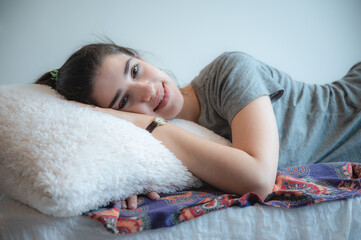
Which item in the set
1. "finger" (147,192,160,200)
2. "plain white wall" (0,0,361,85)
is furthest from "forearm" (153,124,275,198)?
"plain white wall" (0,0,361,85)

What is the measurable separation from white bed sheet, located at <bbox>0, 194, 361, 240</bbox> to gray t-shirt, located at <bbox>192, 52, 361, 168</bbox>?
0.98 ft

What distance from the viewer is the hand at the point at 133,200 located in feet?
2.00

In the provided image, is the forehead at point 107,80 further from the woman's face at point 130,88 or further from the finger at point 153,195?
the finger at point 153,195

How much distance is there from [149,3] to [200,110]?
72cm

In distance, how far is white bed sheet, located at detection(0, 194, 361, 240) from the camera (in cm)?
54

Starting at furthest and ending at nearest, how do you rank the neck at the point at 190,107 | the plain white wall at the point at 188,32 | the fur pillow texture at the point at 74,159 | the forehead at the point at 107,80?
the plain white wall at the point at 188,32, the neck at the point at 190,107, the forehead at the point at 107,80, the fur pillow texture at the point at 74,159

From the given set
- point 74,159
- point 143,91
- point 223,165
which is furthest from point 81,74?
point 223,165

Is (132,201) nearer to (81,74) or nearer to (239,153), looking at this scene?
Result: (239,153)

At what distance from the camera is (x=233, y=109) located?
31.4 inches

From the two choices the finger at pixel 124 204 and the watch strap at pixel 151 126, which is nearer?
the finger at pixel 124 204

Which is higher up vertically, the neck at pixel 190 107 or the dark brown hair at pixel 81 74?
the dark brown hair at pixel 81 74

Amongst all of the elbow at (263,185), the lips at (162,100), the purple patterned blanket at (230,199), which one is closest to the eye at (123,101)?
the lips at (162,100)

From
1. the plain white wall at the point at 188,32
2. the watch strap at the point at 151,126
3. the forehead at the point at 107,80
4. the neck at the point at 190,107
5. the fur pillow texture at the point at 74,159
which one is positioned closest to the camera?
the fur pillow texture at the point at 74,159

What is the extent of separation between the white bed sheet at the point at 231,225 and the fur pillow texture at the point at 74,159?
3 centimetres
